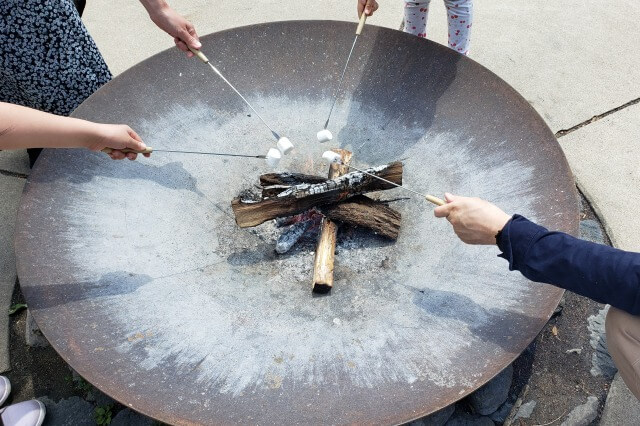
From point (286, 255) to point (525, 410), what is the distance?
109 cm

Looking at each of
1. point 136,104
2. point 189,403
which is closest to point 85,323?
point 189,403

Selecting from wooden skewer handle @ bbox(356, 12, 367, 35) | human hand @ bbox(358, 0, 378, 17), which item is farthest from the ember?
human hand @ bbox(358, 0, 378, 17)

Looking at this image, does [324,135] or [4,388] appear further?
[324,135]

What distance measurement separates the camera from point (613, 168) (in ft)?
9.33

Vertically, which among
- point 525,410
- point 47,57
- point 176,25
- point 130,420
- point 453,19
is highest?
point 453,19

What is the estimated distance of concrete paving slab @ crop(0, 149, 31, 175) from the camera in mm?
2895

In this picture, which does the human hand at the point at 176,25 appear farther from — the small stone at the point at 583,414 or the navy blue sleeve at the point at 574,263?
the small stone at the point at 583,414

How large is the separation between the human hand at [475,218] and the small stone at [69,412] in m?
1.55

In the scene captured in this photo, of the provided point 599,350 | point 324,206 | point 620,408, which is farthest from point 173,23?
point 620,408

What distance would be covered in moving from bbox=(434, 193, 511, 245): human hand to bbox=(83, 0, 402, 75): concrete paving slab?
239 cm

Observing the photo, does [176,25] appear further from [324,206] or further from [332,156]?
[324,206]

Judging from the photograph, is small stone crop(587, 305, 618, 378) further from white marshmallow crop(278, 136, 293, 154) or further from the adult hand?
the adult hand

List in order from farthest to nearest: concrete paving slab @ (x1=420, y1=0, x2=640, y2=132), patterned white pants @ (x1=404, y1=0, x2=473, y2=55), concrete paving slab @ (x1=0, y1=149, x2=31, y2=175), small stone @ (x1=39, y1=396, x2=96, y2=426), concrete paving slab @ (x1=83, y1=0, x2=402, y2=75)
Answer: concrete paving slab @ (x1=83, y1=0, x2=402, y2=75), concrete paving slab @ (x1=420, y1=0, x2=640, y2=132), concrete paving slab @ (x1=0, y1=149, x2=31, y2=175), patterned white pants @ (x1=404, y1=0, x2=473, y2=55), small stone @ (x1=39, y1=396, x2=96, y2=426)

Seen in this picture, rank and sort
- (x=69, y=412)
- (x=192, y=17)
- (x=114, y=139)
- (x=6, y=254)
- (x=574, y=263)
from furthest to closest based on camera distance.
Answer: (x=192, y=17), (x=6, y=254), (x=69, y=412), (x=114, y=139), (x=574, y=263)
